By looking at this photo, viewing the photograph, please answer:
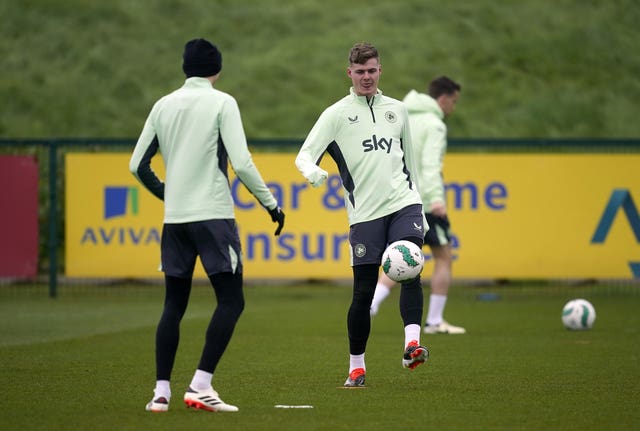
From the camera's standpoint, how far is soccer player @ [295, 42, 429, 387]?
913 cm

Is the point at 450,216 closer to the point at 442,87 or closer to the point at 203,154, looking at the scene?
the point at 442,87

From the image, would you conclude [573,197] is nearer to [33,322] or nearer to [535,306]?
[535,306]

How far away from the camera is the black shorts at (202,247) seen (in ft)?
25.5

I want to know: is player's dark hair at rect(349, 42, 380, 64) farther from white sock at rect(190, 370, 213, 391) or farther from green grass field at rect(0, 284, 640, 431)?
white sock at rect(190, 370, 213, 391)

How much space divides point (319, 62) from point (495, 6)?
636cm

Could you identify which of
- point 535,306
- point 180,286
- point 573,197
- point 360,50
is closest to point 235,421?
point 180,286

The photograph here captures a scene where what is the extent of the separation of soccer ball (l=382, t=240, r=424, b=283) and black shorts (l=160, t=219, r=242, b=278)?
1.44 m

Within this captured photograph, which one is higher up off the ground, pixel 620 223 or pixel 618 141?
pixel 618 141

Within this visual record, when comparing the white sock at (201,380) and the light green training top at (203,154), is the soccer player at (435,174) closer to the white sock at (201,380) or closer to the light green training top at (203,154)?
the light green training top at (203,154)

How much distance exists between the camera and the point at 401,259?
29.5ft

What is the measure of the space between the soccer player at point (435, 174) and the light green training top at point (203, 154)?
5.44 metres

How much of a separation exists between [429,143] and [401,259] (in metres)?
4.47

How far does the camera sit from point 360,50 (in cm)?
910

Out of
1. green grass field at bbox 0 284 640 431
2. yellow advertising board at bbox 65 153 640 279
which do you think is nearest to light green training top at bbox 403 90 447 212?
green grass field at bbox 0 284 640 431
